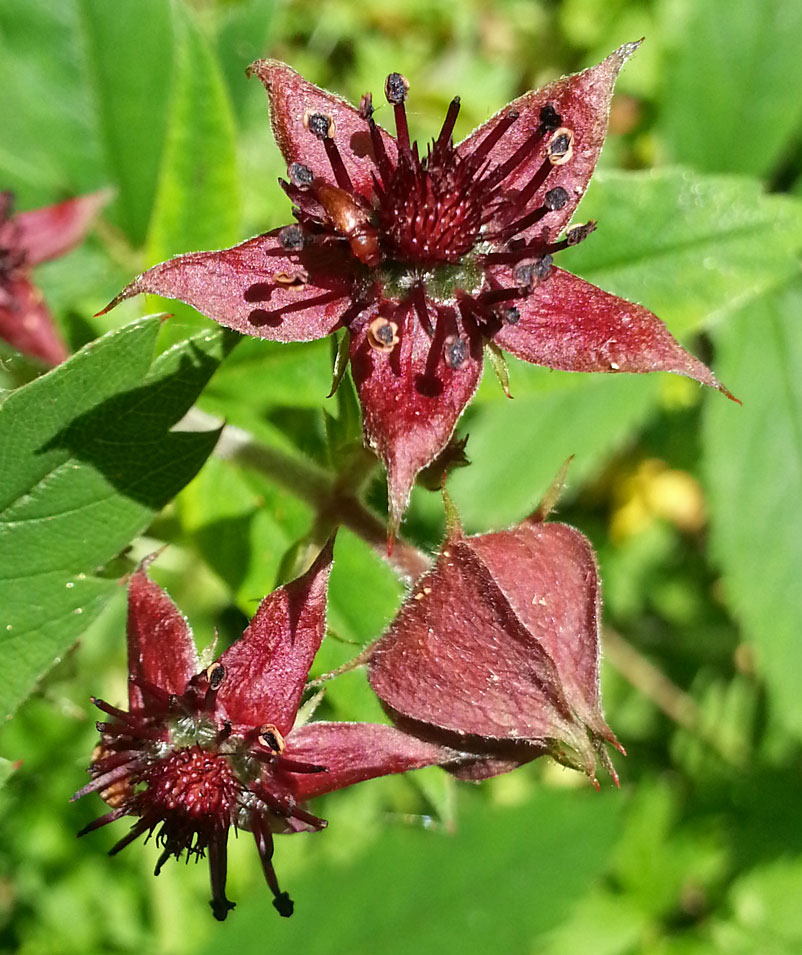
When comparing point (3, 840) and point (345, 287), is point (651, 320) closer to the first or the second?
point (345, 287)

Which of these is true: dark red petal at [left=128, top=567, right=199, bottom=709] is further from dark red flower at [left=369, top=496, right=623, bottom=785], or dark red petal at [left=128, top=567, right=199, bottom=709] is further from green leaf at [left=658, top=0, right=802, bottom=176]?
green leaf at [left=658, top=0, right=802, bottom=176]

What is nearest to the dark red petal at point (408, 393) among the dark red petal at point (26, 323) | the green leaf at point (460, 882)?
the dark red petal at point (26, 323)

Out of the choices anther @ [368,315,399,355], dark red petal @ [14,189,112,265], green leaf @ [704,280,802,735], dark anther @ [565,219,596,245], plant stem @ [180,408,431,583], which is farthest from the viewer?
green leaf @ [704,280,802,735]

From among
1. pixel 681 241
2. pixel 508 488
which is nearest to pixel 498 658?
pixel 681 241

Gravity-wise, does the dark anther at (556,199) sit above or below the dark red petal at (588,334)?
above

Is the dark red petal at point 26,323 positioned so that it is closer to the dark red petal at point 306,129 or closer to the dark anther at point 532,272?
the dark red petal at point 306,129

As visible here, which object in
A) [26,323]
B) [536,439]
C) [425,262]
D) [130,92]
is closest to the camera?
[425,262]

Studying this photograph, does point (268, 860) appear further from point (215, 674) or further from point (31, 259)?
point (31, 259)

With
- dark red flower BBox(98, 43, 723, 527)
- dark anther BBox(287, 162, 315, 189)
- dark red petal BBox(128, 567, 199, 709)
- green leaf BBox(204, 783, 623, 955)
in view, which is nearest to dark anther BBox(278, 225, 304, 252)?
dark red flower BBox(98, 43, 723, 527)
